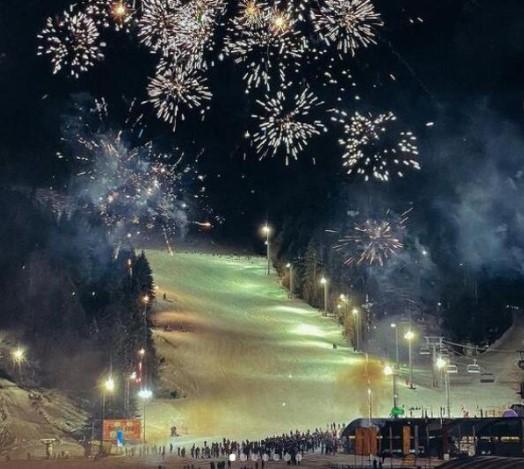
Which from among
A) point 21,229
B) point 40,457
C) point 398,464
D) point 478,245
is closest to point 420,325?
point 478,245

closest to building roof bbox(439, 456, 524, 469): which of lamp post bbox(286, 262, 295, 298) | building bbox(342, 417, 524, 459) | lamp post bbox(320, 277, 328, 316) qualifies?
building bbox(342, 417, 524, 459)

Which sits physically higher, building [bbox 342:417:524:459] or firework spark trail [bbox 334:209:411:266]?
firework spark trail [bbox 334:209:411:266]

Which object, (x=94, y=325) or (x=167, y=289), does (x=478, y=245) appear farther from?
(x=94, y=325)

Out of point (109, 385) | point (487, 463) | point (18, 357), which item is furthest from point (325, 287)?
point (487, 463)

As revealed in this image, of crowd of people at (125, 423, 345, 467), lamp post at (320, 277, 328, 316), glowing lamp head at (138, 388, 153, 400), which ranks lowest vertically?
crowd of people at (125, 423, 345, 467)

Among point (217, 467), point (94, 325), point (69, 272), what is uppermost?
point (69, 272)

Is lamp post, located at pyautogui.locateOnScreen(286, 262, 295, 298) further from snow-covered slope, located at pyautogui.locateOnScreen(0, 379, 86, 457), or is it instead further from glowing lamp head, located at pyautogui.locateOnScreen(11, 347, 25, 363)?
snow-covered slope, located at pyautogui.locateOnScreen(0, 379, 86, 457)

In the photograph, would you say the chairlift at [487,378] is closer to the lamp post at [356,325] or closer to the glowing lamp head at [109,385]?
the lamp post at [356,325]
